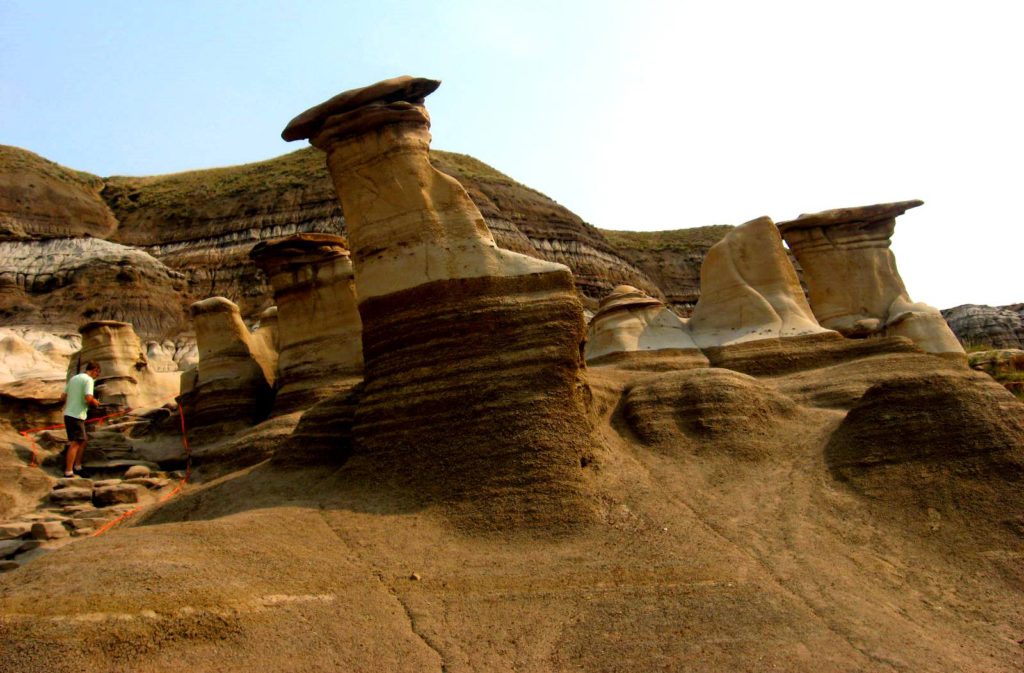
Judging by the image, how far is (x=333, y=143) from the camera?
10.4 meters

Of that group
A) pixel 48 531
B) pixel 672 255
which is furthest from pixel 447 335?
pixel 672 255

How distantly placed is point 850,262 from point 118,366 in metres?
15.4

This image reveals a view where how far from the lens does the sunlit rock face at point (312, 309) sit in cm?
1362

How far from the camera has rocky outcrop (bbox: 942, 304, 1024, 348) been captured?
27734 mm

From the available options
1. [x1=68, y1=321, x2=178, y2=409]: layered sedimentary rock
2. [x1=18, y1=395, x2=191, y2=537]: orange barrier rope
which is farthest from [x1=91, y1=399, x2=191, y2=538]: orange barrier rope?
[x1=68, y1=321, x2=178, y2=409]: layered sedimentary rock

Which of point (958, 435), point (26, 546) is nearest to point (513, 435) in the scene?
point (958, 435)

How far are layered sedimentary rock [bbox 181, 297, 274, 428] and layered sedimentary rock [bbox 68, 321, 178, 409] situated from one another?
405cm

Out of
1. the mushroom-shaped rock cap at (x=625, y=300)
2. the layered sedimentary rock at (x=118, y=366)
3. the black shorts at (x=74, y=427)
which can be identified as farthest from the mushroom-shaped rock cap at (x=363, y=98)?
the layered sedimentary rock at (x=118, y=366)

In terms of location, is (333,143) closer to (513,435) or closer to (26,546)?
(513,435)

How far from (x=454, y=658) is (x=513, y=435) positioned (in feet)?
9.34

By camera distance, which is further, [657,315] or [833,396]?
[657,315]

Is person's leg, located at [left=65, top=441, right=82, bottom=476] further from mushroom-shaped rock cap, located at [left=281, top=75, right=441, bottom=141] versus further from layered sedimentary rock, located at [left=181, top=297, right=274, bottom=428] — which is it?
mushroom-shaped rock cap, located at [left=281, top=75, right=441, bottom=141]

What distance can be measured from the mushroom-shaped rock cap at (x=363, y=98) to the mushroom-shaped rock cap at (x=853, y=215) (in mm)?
11048

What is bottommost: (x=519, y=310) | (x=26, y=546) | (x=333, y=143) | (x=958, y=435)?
(x=26, y=546)
